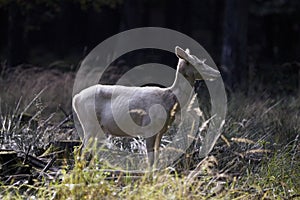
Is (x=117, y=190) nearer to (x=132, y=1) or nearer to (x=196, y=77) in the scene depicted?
(x=196, y=77)

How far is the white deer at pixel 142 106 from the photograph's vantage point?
648 cm

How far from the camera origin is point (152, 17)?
111 feet

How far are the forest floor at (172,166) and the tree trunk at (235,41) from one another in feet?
17.0

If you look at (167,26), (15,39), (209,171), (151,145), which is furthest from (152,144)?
(167,26)

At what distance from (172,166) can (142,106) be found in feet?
2.29

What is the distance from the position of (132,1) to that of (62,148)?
1314 centimetres

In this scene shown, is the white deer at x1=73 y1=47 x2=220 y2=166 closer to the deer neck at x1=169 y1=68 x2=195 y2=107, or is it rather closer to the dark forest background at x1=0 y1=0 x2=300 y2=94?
the deer neck at x1=169 y1=68 x2=195 y2=107

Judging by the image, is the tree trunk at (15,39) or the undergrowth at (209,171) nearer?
Answer: the undergrowth at (209,171)

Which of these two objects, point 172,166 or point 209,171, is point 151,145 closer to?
point 172,166

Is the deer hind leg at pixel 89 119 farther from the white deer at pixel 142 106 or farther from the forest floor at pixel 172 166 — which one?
the forest floor at pixel 172 166

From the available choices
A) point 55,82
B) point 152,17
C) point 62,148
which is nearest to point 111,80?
point 55,82

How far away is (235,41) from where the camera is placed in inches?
634

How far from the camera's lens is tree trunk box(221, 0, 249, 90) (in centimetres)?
1580

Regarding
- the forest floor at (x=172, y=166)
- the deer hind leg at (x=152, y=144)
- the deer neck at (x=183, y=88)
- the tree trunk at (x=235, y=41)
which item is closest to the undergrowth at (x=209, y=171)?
the forest floor at (x=172, y=166)
